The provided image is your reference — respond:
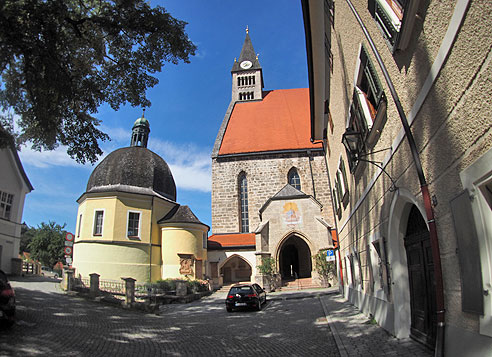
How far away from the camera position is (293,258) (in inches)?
1201

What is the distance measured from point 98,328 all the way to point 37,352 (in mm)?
2993

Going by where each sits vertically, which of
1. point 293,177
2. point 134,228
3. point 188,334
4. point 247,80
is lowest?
point 188,334

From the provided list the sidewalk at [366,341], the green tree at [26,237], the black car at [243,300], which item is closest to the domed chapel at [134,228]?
the black car at [243,300]

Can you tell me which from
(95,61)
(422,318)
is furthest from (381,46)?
(95,61)

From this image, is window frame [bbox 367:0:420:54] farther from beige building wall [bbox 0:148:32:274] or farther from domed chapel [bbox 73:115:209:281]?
beige building wall [bbox 0:148:32:274]

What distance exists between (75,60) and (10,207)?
15.9 metres

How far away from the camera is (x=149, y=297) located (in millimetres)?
16703

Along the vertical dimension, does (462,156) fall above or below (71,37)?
below

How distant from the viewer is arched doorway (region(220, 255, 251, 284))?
28750 mm

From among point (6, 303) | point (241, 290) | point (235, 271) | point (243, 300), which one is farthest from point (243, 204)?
point (6, 303)

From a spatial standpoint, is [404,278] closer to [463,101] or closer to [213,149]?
[463,101]

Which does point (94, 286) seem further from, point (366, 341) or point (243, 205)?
point (243, 205)

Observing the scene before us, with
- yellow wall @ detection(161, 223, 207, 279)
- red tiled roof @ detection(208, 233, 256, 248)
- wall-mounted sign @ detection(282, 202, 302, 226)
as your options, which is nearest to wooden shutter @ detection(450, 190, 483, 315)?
yellow wall @ detection(161, 223, 207, 279)

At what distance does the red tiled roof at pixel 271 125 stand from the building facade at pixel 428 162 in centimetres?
2447
